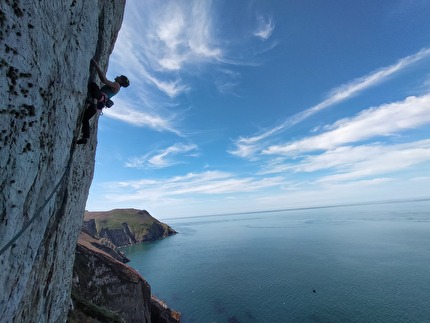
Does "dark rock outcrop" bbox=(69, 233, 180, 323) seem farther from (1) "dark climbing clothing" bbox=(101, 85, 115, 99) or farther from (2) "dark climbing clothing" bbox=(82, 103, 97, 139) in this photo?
(1) "dark climbing clothing" bbox=(101, 85, 115, 99)

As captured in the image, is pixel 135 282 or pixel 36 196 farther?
pixel 135 282

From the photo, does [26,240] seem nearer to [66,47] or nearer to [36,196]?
[36,196]

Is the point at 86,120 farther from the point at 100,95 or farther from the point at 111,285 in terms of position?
the point at 111,285

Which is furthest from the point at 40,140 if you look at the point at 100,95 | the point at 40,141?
the point at 100,95

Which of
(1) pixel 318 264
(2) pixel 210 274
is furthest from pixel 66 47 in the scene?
(1) pixel 318 264

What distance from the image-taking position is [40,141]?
327 inches

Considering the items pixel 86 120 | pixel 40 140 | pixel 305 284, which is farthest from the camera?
pixel 305 284

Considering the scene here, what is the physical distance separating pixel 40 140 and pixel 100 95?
4.06 m

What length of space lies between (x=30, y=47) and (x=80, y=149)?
658 cm

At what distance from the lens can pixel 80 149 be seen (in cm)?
1320

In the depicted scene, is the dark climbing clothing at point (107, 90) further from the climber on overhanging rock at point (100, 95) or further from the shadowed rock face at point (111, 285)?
the shadowed rock face at point (111, 285)

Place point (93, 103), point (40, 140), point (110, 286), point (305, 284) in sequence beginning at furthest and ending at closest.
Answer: point (305, 284), point (110, 286), point (93, 103), point (40, 140)

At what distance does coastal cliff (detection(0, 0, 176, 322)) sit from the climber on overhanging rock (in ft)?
1.33

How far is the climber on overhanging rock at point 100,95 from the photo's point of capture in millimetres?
11125
